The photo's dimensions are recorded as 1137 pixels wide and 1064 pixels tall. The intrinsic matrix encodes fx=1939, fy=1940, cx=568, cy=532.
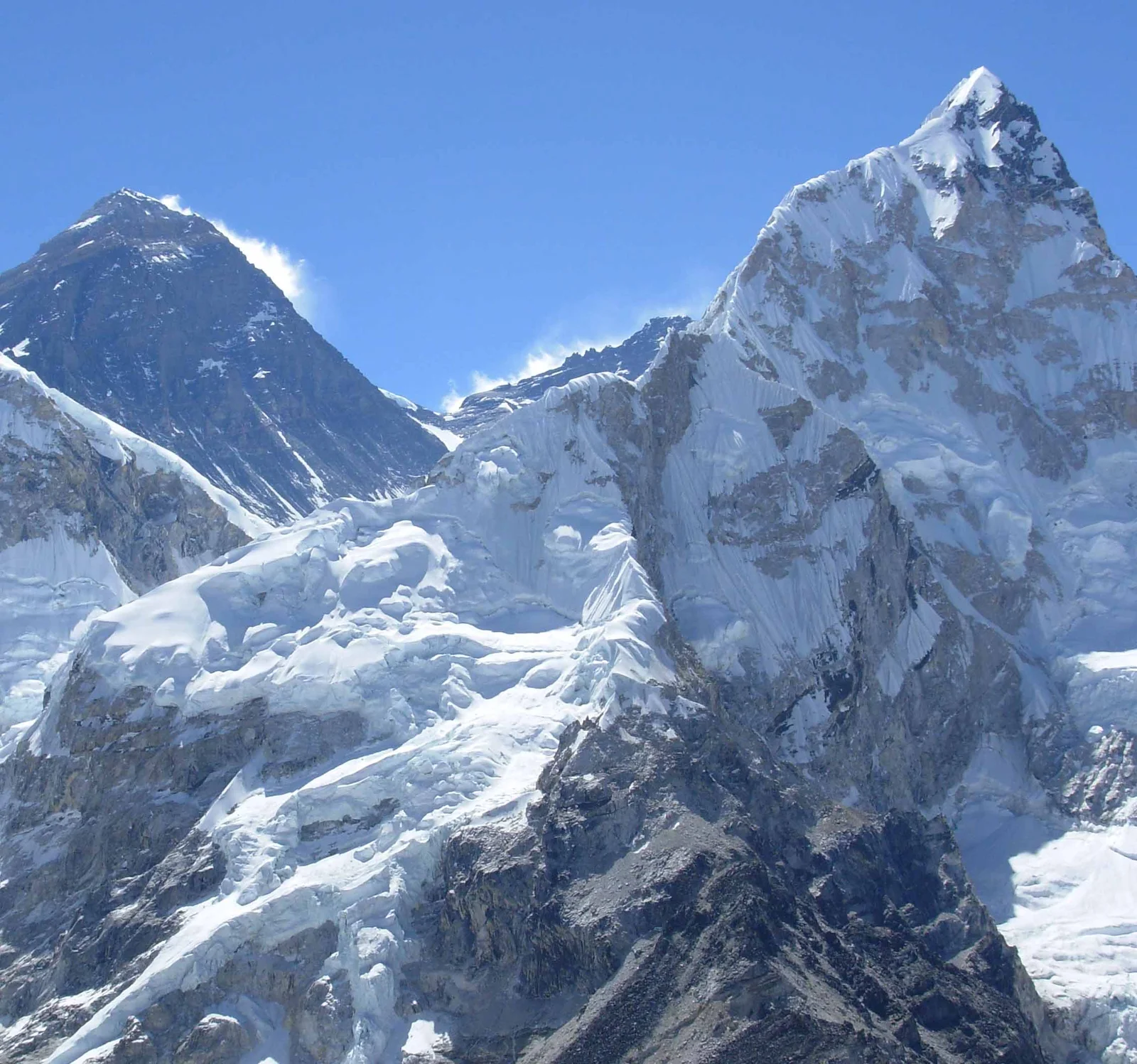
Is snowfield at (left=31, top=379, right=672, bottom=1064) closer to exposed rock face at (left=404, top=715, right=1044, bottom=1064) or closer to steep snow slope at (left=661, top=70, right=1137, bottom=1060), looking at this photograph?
exposed rock face at (left=404, top=715, right=1044, bottom=1064)

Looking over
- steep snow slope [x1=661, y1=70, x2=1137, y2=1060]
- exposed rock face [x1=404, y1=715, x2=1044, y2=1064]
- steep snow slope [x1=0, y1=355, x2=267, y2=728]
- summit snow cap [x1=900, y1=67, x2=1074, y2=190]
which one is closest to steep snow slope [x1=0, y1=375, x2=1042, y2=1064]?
exposed rock face [x1=404, y1=715, x2=1044, y2=1064]

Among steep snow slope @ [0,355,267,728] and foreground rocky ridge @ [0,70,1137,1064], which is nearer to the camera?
foreground rocky ridge @ [0,70,1137,1064]

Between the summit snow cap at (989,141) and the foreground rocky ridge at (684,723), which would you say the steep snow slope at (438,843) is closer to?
the foreground rocky ridge at (684,723)

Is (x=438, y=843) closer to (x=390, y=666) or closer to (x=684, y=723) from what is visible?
(x=684, y=723)

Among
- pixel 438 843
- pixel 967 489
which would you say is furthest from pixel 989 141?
pixel 438 843

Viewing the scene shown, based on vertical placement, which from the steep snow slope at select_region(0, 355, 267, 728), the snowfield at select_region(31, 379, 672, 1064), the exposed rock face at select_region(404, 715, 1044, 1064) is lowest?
the exposed rock face at select_region(404, 715, 1044, 1064)

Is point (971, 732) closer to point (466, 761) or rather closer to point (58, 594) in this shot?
point (466, 761)
